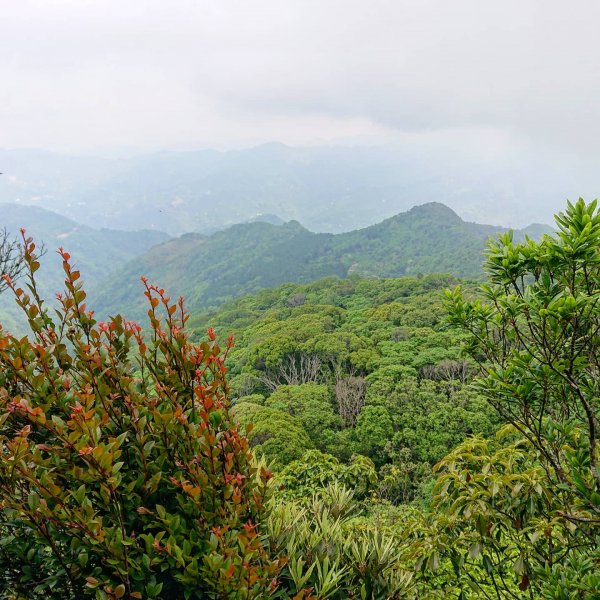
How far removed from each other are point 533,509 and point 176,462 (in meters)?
2.10

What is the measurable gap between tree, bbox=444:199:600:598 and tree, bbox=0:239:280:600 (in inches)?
58.9

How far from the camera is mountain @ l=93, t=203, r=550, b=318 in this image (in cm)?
11690

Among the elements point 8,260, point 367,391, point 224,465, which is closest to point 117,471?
point 224,465

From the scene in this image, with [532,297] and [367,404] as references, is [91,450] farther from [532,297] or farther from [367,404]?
[367,404]

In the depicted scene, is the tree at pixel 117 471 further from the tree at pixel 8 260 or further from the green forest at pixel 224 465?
the tree at pixel 8 260

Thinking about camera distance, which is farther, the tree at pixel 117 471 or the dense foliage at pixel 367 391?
the dense foliage at pixel 367 391

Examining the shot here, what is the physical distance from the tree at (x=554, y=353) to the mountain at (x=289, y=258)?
10098 centimetres

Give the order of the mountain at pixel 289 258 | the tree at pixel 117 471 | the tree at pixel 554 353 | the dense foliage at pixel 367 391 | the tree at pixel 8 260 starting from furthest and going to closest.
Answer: the mountain at pixel 289 258, the dense foliage at pixel 367 391, the tree at pixel 8 260, the tree at pixel 554 353, the tree at pixel 117 471

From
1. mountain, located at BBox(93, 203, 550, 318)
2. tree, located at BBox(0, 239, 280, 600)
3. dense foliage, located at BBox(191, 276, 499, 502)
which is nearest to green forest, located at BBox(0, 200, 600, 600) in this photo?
tree, located at BBox(0, 239, 280, 600)

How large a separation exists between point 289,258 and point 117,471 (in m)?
137

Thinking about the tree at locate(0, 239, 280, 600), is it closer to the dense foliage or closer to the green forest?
the green forest

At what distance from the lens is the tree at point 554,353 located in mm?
2215

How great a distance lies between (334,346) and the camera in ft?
91.0

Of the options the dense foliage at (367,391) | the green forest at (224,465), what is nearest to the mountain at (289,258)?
the dense foliage at (367,391)
